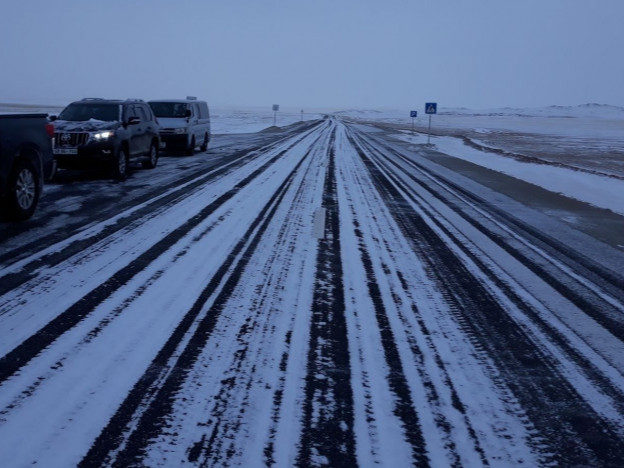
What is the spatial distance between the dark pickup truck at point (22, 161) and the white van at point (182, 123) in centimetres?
1174

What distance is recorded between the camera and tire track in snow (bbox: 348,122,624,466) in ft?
9.62

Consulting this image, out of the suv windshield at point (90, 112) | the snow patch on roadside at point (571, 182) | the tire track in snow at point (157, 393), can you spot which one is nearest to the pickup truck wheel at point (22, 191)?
the tire track in snow at point (157, 393)

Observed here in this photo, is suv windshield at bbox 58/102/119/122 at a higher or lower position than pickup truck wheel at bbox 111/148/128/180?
higher

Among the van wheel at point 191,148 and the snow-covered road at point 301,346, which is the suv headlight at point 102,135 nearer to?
the snow-covered road at point 301,346

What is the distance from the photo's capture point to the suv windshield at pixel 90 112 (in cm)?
1369

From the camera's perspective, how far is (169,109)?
21.5m

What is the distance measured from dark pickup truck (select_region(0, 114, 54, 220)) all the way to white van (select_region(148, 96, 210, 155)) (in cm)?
1174

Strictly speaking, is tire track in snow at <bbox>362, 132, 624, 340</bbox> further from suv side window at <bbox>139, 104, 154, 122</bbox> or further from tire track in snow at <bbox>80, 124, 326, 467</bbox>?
suv side window at <bbox>139, 104, 154, 122</bbox>

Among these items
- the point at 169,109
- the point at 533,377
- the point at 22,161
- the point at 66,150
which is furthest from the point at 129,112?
the point at 533,377

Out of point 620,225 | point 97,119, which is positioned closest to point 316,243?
point 620,225

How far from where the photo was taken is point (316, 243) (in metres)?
7.27

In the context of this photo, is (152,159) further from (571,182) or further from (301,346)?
(301,346)

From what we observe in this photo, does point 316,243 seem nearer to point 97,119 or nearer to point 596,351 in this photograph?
point 596,351

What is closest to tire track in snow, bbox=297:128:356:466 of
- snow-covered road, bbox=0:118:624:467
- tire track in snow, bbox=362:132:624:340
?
snow-covered road, bbox=0:118:624:467
